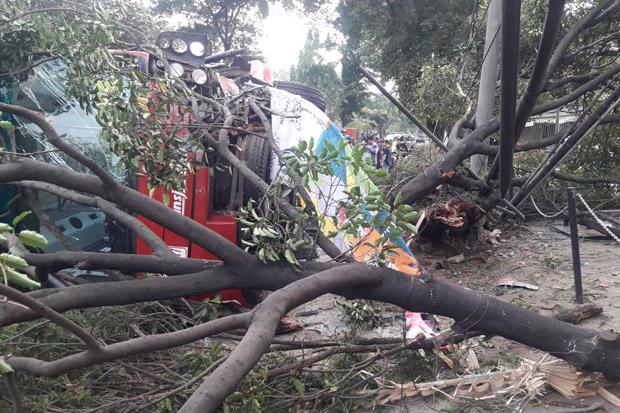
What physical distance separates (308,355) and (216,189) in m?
1.85

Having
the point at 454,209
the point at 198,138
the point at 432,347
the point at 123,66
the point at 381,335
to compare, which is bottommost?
the point at 381,335

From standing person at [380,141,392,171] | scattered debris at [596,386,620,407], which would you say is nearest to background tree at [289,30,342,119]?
standing person at [380,141,392,171]

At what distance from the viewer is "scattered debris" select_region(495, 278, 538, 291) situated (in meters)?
5.06

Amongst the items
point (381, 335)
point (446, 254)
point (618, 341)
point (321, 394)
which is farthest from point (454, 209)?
point (321, 394)

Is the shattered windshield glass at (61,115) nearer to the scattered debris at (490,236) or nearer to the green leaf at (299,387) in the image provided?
the green leaf at (299,387)

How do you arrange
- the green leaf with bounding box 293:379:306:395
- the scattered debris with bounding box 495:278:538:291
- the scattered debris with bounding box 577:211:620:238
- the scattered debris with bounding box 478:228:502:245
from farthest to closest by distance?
Result: the scattered debris with bounding box 478:228:502:245 < the scattered debris with bounding box 577:211:620:238 < the scattered debris with bounding box 495:278:538:291 < the green leaf with bounding box 293:379:306:395

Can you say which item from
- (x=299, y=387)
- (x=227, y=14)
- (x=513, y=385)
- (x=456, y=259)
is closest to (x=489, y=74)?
(x=456, y=259)

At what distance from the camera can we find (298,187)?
304 cm

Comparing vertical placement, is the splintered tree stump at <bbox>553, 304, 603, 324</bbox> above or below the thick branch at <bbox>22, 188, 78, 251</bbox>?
below

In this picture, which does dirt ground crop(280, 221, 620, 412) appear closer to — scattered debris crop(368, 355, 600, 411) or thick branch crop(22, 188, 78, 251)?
scattered debris crop(368, 355, 600, 411)

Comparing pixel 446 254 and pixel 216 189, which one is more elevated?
pixel 216 189

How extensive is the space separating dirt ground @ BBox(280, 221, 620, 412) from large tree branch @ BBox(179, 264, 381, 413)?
899 mm

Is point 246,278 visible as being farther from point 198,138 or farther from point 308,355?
point 198,138

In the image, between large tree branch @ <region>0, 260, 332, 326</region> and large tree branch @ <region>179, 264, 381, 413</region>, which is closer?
large tree branch @ <region>179, 264, 381, 413</region>
